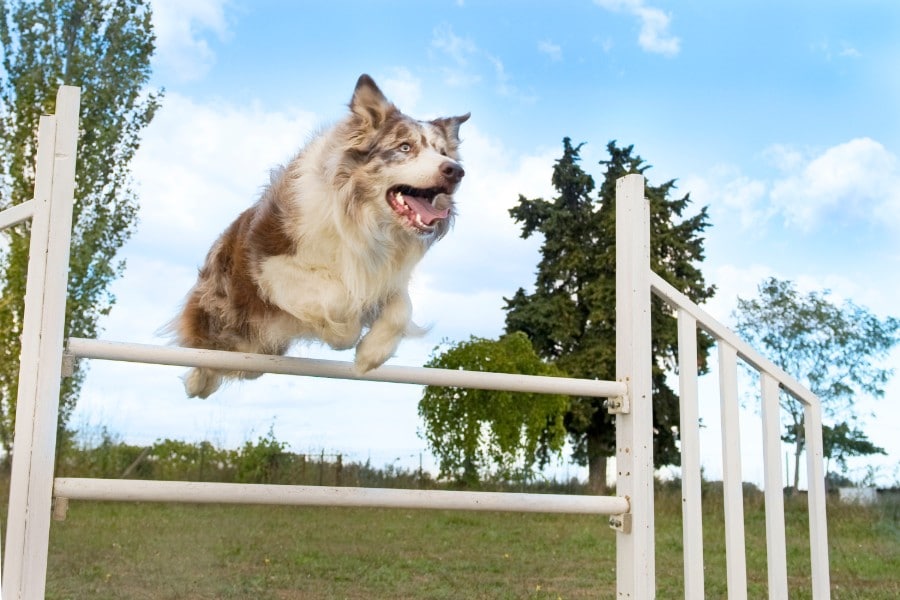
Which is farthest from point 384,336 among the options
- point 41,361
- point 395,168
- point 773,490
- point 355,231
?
point 773,490

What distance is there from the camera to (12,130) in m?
11.8

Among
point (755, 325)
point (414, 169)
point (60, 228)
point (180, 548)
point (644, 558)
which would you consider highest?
point (755, 325)

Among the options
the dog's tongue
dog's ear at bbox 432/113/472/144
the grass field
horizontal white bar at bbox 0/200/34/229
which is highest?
dog's ear at bbox 432/113/472/144

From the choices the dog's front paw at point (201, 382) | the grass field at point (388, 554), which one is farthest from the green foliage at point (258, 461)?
the dog's front paw at point (201, 382)

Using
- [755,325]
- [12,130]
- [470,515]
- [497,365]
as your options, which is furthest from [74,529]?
[755,325]

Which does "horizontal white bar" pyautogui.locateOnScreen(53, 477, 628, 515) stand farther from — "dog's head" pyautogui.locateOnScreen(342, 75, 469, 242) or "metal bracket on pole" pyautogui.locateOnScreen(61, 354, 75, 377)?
"dog's head" pyautogui.locateOnScreen(342, 75, 469, 242)

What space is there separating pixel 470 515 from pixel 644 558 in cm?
850

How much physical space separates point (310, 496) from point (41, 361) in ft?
2.90

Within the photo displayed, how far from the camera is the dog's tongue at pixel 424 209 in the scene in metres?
3.00

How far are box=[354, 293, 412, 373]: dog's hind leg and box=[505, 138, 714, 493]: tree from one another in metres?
15.6

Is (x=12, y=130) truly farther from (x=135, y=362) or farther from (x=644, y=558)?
(x=644, y=558)

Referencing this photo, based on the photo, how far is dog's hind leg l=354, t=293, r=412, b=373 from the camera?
115 inches

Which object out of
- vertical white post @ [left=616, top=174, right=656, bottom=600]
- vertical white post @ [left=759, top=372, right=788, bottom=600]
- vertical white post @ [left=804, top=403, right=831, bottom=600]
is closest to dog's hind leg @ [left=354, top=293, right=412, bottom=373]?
vertical white post @ [left=616, top=174, right=656, bottom=600]

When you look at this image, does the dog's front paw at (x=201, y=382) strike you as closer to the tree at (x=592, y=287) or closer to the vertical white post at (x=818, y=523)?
the vertical white post at (x=818, y=523)
